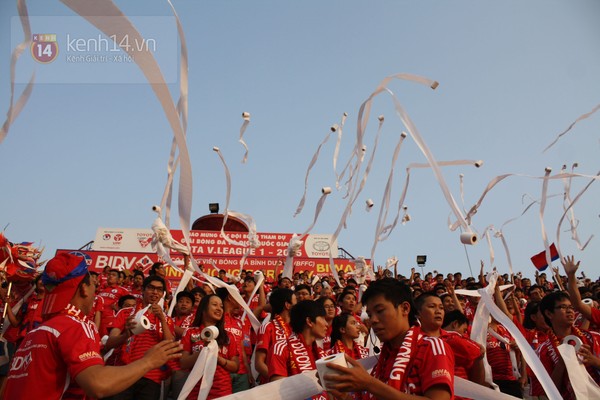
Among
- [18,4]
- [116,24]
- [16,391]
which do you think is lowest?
[16,391]

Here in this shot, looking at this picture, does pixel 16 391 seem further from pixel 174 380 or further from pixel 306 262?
pixel 306 262

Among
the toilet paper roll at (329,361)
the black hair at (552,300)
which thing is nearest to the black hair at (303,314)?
the toilet paper roll at (329,361)

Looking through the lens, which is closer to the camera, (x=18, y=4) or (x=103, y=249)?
(x=18, y=4)

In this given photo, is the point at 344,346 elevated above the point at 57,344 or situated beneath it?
situated beneath

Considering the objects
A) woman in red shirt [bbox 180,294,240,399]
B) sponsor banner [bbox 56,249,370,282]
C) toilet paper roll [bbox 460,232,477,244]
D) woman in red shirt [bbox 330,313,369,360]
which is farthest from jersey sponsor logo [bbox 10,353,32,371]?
sponsor banner [bbox 56,249,370,282]

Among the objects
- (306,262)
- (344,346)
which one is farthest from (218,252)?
(344,346)

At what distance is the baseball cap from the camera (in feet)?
9.40

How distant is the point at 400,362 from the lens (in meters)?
2.36

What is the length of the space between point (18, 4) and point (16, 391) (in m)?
2.34

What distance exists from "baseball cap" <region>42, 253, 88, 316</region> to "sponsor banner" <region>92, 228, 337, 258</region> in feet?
54.6

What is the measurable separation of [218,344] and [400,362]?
3.20 metres

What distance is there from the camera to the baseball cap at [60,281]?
287 cm

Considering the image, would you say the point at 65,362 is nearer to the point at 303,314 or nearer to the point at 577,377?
the point at 303,314

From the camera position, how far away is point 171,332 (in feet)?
18.2
